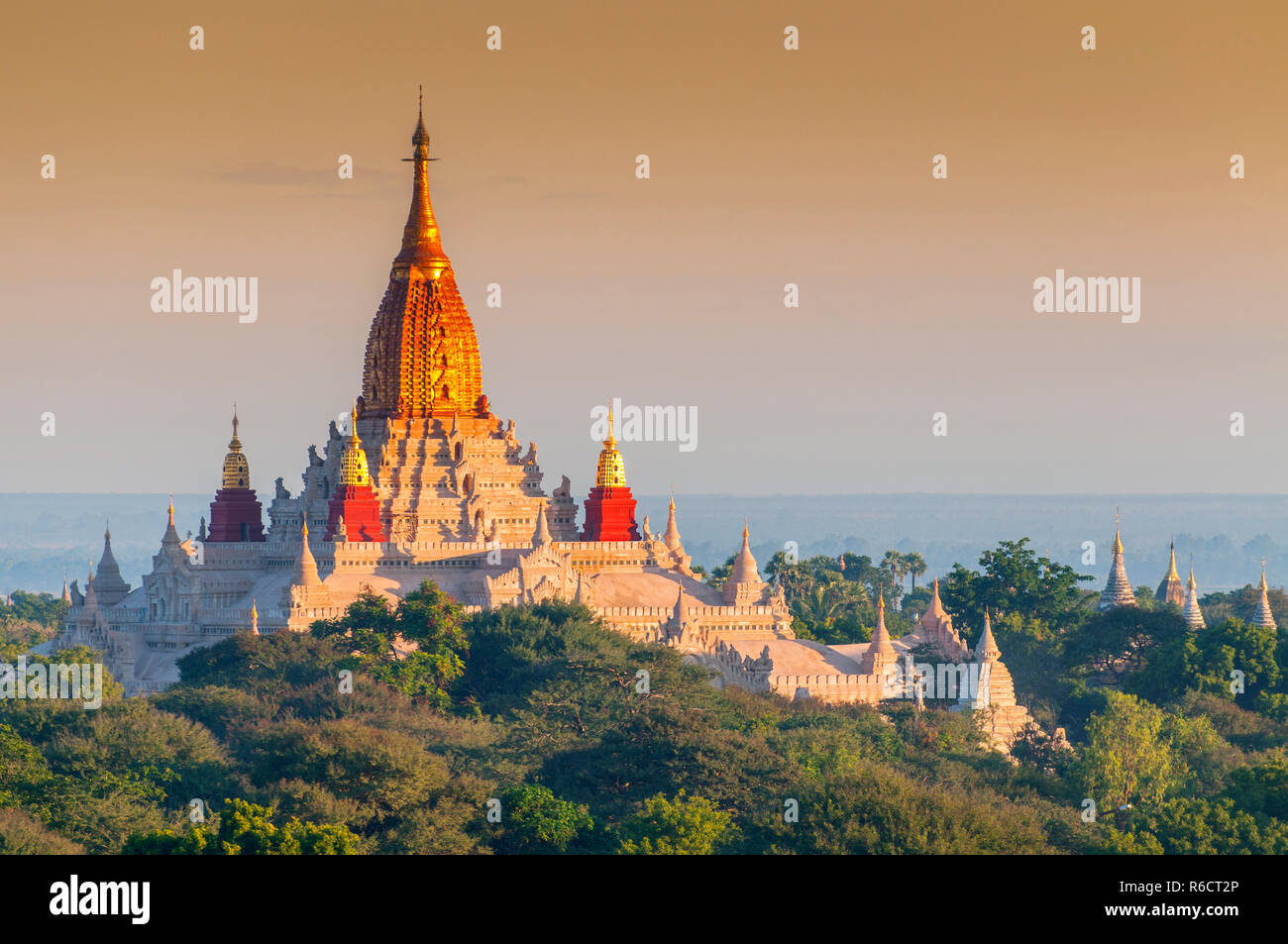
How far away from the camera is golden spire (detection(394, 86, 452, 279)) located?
317 feet

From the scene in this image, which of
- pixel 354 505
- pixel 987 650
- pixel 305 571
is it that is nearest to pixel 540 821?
pixel 305 571

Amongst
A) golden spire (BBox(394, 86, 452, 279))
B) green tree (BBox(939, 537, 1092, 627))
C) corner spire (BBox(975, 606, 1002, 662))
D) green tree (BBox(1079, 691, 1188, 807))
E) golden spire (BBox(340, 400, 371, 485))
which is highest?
golden spire (BBox(394, 86, 452, 279))

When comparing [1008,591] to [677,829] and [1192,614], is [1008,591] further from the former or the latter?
[677,829]

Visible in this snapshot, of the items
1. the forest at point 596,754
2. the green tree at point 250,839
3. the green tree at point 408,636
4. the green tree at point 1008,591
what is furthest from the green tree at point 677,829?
the green tree at point 1008,591

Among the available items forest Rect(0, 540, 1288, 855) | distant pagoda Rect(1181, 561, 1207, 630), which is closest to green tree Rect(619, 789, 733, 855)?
forest Rect(0, 540, 1288, 855)

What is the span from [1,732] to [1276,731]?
37.1 metres

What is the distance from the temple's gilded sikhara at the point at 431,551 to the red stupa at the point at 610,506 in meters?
0.06

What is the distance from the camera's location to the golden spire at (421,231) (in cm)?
9656

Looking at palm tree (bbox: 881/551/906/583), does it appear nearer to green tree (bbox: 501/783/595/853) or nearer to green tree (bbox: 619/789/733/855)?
green tree (bbox: 501/783/595/853)

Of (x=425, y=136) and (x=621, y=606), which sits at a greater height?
(x=425, y=136)
